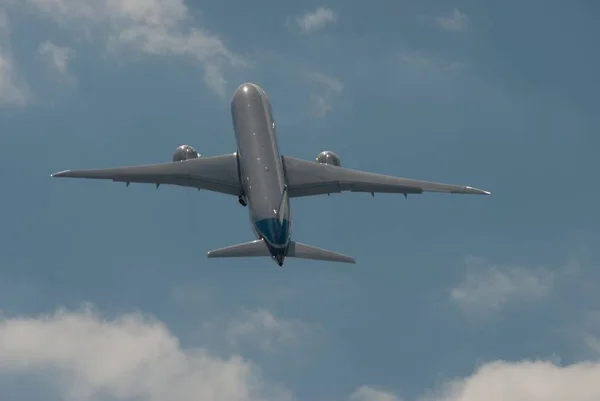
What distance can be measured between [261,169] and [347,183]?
9.37 meters

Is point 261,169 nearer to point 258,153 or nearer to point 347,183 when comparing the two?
point 258,153

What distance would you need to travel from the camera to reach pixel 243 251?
83188 mm

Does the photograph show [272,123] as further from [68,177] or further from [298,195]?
[68,177]

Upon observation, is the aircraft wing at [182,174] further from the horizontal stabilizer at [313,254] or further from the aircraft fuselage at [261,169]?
the horizontal stabilizer at [313,254]

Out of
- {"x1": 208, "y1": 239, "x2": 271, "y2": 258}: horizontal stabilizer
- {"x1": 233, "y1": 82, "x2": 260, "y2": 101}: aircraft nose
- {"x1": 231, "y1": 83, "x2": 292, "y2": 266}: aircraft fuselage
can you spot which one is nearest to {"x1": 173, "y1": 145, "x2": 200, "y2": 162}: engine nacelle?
{"x1": 231, "y1": 83, "x2": 292, "y2": 266}: aircraft fuselage

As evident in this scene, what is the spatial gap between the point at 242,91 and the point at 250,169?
1600cm

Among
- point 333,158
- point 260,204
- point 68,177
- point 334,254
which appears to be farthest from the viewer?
point 333,158

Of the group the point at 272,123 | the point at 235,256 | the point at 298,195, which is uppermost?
the point at 272,123

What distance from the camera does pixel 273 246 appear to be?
8494 cm

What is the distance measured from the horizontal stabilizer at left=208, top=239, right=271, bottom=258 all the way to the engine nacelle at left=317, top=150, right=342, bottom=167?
20.8 meters

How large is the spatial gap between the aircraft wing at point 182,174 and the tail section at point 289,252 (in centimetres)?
1366

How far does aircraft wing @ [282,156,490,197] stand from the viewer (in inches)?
3844

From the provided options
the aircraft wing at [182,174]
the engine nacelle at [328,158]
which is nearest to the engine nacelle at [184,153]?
the aircraft wing at [182,174]

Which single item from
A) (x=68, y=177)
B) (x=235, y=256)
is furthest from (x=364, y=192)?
(x=68, y=177)
